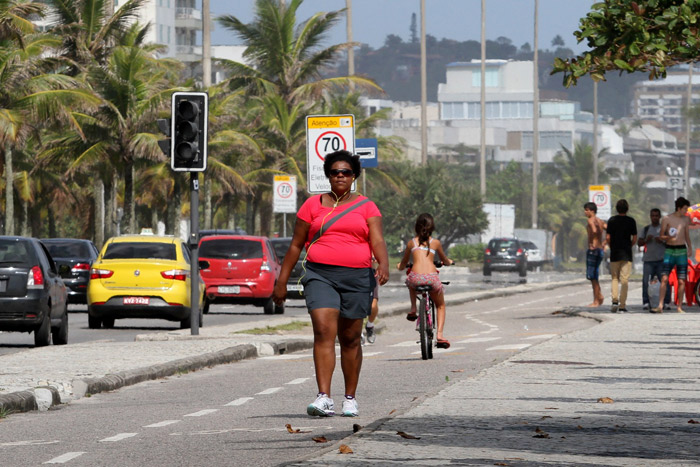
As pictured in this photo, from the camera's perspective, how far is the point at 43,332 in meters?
19.9

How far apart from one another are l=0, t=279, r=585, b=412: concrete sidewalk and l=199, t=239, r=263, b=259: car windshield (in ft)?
23.8

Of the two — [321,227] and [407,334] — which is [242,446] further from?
[407,334]

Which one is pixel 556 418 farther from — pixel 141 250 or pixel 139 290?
pixel 141 250

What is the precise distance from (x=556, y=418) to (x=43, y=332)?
10.6 metres

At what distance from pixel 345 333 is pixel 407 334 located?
13734mm

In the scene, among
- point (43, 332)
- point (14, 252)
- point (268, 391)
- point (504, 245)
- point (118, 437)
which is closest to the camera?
point (118, 437)

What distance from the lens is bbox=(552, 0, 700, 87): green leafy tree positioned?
10.1 meters

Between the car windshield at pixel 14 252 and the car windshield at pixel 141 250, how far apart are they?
526 cm

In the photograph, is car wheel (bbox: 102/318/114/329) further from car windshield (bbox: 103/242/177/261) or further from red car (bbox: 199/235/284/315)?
red car (bbox: 199/235/284/315)

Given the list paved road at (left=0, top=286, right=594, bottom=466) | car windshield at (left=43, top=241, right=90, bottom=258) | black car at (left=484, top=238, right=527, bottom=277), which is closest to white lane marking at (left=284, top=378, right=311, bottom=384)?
paved road at (left=0, top=286, right=594, bottom=466)

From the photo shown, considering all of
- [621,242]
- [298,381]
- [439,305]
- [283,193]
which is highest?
[283,193]

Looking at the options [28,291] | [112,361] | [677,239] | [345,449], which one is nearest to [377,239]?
[345,449]

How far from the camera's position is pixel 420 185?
87.9m

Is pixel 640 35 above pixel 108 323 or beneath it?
above
